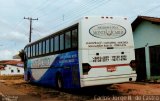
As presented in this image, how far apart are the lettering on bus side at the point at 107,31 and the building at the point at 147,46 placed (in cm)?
850

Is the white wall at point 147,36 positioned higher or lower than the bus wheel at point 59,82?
higher

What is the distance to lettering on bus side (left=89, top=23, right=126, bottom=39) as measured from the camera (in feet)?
50.7

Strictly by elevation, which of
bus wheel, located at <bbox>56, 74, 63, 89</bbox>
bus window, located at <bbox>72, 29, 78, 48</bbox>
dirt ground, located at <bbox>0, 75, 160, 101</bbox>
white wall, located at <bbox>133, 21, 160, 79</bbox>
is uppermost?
white wall, located at <bbox>133, 21, 160, 79</bbox>

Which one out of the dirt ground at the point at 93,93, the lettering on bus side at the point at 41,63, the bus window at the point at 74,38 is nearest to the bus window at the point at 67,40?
the bus window at the point at 74,38

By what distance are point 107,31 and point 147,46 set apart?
33.9ft

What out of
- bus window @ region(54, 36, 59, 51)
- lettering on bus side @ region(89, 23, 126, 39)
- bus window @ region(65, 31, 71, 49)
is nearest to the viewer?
lettering on bus side @ region(89, 23, 126, 39)

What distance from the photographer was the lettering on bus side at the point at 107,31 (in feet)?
50.7

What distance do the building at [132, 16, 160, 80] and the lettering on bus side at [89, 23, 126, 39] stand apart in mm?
8500

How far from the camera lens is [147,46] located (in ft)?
82.7

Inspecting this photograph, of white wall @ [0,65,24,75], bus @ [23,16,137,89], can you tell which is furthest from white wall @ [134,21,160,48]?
white wall @ [0,65,24,75]

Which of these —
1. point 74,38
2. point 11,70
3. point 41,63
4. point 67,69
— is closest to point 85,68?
point 74,38

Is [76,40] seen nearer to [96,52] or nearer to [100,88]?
[96,52]

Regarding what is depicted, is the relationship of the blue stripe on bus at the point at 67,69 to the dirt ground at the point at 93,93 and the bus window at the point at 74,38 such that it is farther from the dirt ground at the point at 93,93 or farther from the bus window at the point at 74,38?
the dirt ground at the point at 93,93

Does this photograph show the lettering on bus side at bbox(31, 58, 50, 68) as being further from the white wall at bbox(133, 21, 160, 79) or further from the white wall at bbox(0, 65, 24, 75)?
the white wall at bbox(0, 65, 24, 75)
